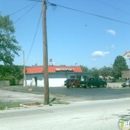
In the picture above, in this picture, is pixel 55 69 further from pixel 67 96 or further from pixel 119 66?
pixel 119 66

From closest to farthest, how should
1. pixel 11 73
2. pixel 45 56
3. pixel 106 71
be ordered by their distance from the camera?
pixel 45 56 < pixel 11 73 < pixel 106 71

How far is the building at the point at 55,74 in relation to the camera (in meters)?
58.9

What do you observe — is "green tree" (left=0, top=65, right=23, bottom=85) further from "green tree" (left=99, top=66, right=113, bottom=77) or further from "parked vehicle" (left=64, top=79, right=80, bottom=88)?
"green tree" (left=99, top=66, right=113, bottom=77)

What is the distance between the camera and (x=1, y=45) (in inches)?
2295

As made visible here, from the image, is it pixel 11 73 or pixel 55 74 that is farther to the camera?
pixel 11 73

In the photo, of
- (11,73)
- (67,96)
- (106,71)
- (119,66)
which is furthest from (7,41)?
(119,66)

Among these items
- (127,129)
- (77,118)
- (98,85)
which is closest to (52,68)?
(98,85)

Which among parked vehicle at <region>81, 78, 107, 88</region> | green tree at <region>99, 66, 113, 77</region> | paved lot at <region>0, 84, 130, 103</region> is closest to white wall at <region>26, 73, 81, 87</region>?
parked vehicle at <region>81, 78, 107, 88</region>

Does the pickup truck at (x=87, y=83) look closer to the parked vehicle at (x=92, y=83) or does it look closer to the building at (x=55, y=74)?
the parked vehicle at (x=92, y=83)

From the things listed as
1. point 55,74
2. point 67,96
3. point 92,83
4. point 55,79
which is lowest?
point 67,96

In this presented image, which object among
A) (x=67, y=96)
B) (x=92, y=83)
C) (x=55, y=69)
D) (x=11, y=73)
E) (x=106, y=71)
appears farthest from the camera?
(x=106, y=71)

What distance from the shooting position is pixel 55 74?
194 feet

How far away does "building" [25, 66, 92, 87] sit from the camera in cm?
5888

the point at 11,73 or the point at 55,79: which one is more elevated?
the point at 11,73
